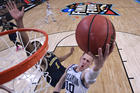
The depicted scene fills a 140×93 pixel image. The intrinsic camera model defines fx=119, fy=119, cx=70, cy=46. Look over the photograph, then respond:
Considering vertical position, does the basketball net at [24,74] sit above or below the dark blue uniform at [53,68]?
below

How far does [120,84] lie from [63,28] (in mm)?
2752

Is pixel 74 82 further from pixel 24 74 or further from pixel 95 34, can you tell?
pixel 24 74

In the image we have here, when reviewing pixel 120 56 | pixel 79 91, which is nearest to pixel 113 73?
pixel 120 56

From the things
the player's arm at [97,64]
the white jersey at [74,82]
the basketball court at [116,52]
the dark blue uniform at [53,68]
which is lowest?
the basketball court at [116,52]

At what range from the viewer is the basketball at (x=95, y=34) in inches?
33.8

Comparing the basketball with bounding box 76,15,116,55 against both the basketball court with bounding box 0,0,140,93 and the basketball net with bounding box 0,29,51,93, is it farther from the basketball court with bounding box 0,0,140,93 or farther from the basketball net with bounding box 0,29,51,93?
the basketball court with bounding box 0,0,140,93

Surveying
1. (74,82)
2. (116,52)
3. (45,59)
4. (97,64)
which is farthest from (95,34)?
(116,52)

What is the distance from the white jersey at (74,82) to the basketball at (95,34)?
0.29 m

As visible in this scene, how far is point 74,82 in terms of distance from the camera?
41.8 inches

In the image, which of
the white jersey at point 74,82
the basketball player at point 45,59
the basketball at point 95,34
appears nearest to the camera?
the basketball at point 95,34

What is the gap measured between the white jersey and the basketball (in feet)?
0.95

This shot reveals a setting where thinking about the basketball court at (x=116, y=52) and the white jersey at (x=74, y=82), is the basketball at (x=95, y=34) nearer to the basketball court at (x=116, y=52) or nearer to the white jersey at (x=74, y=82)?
the white jersey at (x=74, y=82)

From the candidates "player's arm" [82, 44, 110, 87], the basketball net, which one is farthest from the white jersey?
the basketball net

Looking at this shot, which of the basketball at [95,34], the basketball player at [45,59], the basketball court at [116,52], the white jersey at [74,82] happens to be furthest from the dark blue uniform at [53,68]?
the basketball at [95,34]
